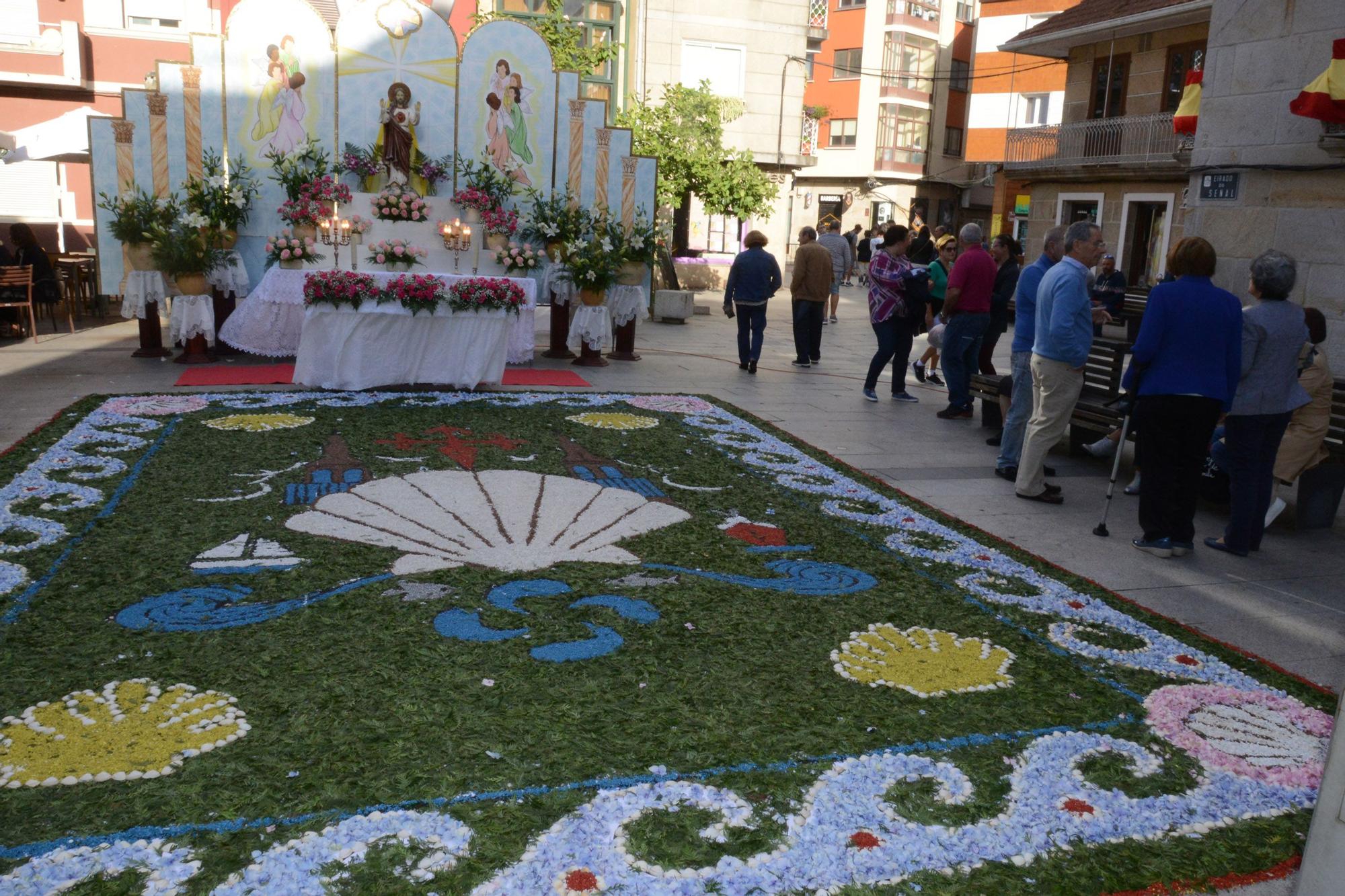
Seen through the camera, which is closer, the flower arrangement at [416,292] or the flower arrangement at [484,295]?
the flower arrangement at [416,292]

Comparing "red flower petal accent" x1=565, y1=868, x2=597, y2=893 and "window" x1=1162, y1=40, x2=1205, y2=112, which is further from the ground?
"window" x1=1162, y1=40, x2=1205, y2=112

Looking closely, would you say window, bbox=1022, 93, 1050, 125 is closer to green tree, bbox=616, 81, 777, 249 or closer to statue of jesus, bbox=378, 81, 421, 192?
green tree, bbox=616, 81, 777, 249

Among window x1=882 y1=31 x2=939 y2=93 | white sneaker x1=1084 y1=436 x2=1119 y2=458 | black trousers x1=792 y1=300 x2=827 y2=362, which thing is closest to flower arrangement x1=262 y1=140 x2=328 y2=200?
black trousers x1=792 y1=300 x2=827 y2=362

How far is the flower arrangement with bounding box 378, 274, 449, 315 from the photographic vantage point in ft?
29.3

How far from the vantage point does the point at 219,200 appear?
409 inches

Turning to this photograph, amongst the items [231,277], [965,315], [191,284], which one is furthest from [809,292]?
[191,284]

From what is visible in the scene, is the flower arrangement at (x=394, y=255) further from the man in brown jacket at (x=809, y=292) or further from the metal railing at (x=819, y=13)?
the metal railing at (x=819, y=13)

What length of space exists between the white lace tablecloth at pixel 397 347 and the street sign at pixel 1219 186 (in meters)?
5.81

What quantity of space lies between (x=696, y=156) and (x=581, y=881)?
19249 millimetres

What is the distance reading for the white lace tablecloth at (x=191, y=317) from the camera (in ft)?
32.9

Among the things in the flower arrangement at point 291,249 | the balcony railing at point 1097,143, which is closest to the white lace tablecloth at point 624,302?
the flower arrangement at point 291,249

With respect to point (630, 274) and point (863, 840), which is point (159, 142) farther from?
point (863, 840)

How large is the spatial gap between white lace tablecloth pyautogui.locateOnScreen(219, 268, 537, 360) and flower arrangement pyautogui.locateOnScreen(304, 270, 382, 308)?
1420 mm

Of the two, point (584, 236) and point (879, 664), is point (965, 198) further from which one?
point (879, 664)
